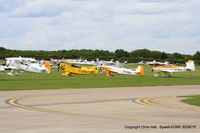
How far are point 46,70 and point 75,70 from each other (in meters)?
4.89

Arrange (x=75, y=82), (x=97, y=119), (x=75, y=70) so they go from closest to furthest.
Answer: (x=97, y=119) → (x=75, y=82) → (x=75, y=70)

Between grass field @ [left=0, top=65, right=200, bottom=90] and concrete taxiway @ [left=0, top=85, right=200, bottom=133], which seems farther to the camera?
grass field @ [left=0, top=65, right=200, bottom=90]

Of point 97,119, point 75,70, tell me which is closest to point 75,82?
point 75,70

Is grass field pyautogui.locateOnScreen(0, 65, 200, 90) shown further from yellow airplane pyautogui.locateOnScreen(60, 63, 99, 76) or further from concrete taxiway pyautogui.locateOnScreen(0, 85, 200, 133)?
concrete taxiway pyautogui.locateOnScreen(0, 85, 200, 133)

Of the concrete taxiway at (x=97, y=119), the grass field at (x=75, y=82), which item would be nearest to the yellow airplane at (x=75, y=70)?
the grass field at (x=75, y=82)

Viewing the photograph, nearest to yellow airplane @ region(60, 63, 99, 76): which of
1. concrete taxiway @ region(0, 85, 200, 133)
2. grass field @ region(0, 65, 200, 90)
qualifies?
grass field @ region(0, 65, 200, 90)

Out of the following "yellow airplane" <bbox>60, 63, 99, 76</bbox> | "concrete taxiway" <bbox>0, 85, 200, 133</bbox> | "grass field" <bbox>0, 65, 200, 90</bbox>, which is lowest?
"grass field" <bbox>0, 65, 200, 90</bbox>

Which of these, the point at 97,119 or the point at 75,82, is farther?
the point at 75,82

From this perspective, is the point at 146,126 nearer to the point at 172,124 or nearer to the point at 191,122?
the point at 172,124

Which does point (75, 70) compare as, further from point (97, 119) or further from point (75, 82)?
point (97, 119)

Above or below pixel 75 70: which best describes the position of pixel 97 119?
below

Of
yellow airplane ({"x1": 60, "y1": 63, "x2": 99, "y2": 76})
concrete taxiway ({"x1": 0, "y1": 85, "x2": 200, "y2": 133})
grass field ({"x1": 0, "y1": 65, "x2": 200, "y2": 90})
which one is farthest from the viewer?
yellow airplane ({"x1": 60, "y1": 63, "x2": 99, "y2": 76})

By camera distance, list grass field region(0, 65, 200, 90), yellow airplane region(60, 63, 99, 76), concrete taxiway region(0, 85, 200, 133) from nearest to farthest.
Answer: concrete taxiway region(0, 85, 200, 133) < grass field region(0, 65, 200, 90) < yellow airplane region(60, 63, 99, 76)

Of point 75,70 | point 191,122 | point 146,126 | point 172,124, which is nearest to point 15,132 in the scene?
point 146,126
